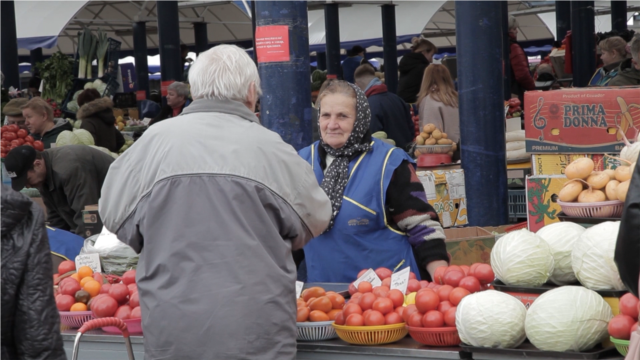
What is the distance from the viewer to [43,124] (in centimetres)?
852

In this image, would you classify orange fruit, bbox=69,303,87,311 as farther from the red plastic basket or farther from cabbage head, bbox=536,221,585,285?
cabbage head, bbox=536,221,585,285

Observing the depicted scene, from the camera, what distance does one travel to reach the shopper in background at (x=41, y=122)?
841 centimetres

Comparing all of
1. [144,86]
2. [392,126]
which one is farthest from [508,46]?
[144,86]

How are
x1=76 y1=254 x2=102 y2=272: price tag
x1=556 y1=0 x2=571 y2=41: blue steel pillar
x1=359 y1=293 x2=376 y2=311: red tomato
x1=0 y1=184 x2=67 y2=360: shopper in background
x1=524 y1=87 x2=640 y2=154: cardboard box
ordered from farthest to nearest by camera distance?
x1=556 y1=0 x2=571 y2=41: blue steel pillar, x1=524 y1=87 x2=640 y2=154: cardboard box, x1=76 y1=254 x2=102 y2=272: price tag, x1=359 y1=293 x2=376 y2=311: red tomato, x1=0 y1=184 x2=67 y2=360: shopper in background

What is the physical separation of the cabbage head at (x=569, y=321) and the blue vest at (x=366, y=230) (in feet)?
3.98

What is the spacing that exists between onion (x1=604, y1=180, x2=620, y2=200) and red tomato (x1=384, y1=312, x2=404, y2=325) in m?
1.04

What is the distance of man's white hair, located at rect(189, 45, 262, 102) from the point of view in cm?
281

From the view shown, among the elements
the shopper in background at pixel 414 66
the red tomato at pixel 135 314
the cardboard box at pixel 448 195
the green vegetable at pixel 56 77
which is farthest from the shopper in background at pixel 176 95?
the red tomato at pixel 135 314

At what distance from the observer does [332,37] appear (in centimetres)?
2305

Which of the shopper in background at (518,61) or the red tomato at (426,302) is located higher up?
the shopper in background at (518,61)

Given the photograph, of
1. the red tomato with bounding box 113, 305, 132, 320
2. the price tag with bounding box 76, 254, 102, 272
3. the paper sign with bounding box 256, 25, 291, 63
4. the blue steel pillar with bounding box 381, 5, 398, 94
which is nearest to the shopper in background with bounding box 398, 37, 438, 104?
the paper sign with bounding box 256, 25, 291, 63

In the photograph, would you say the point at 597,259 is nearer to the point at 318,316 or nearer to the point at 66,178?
A: the point at 318,316

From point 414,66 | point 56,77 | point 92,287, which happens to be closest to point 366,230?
point 92,287

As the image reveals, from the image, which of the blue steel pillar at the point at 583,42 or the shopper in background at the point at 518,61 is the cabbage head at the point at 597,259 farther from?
the blue steel pillar at the point at 583,42
